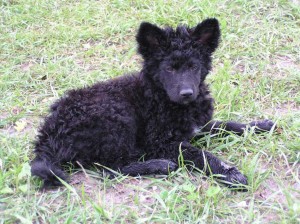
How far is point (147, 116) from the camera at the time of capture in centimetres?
395

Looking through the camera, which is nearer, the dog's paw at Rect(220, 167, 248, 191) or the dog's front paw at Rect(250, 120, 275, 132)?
the dog's paw at Rect(220, 167, 248, 191)

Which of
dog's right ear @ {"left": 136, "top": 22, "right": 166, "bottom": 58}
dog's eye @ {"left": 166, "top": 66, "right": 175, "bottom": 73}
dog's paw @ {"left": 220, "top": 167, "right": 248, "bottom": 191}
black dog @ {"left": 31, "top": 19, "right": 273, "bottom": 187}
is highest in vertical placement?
dog's right ear @ {"left": 136, "top": 22, "right": 166, "bottom": 58}

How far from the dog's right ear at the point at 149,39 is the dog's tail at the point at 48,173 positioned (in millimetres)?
1324

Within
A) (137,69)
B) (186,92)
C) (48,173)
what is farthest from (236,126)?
(48,173)

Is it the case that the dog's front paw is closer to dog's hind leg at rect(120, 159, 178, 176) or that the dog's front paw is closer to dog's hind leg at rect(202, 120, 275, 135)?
dog's hind leg at rect(202, 120, 275, 135)

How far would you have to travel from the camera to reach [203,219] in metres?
2.99

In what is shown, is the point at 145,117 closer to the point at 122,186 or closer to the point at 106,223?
the point at 122,186

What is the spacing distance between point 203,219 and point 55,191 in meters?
1.20

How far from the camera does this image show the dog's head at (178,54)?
3.78 meters

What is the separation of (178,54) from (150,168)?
3.33ft

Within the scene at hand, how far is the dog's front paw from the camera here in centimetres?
414

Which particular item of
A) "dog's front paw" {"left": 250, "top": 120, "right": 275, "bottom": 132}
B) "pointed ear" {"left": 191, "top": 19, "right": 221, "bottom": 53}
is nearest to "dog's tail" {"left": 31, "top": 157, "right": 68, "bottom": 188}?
"pointed ear" {"left": 191, "top": 19, "right": 221, "bottom": 53}

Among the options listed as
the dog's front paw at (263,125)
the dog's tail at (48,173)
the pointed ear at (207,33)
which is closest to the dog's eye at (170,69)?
the pointed ear at (207,33)

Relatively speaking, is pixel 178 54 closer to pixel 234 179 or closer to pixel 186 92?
pixel 186 92
